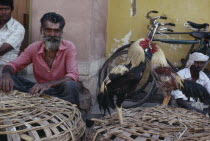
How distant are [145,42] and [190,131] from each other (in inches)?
33.8

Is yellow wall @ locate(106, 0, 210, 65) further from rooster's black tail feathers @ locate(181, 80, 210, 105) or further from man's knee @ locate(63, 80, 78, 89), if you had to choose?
man's knee @ locate(63, 80, 78, 89)

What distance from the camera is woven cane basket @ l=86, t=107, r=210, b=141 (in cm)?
168

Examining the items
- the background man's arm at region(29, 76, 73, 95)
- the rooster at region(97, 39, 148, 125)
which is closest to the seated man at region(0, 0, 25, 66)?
the background man's arm at region(29, 76, 73, 95)

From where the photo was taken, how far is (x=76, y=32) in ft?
12.6

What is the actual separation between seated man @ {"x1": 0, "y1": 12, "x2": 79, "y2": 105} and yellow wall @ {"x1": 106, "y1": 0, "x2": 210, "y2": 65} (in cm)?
186

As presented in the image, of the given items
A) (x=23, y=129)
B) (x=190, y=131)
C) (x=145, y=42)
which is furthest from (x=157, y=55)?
(x=23, y=129)

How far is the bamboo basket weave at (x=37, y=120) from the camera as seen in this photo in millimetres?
1503

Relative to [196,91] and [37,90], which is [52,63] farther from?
[196,91]

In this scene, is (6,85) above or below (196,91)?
above

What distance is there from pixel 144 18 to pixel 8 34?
221cm

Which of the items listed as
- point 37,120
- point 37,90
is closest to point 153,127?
point 37,120

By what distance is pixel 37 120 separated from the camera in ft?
5.25

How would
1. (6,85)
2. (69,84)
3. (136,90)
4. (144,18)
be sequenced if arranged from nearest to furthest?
(6,85), (69,84), (136,90), (144,18)

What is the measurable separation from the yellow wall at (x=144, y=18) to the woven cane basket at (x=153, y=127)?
2626 millimetres
